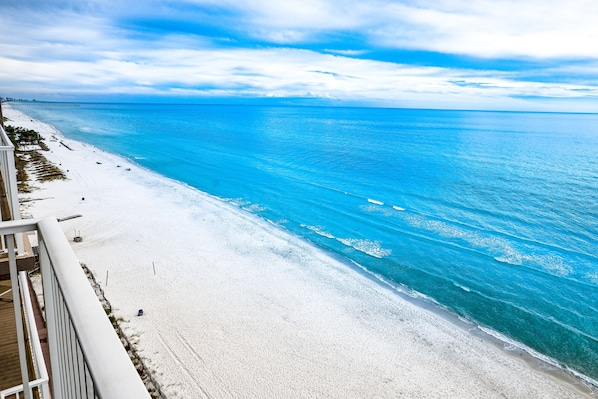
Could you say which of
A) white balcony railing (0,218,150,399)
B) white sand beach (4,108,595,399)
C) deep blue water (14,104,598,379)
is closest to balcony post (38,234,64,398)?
white balcony railing (0,218,150,399)

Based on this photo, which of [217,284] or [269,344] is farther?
[217,284]

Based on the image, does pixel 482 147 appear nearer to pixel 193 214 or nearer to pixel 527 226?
pixel 527 226

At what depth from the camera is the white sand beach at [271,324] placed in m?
11.0

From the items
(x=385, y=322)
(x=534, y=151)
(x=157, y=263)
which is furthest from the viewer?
(x=534, y=151)

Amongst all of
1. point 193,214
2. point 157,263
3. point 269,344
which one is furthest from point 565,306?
point 193,214

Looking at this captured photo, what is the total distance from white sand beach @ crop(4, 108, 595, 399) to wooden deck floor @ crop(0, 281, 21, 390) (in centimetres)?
549

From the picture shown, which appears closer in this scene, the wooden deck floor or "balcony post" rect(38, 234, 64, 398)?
"balcony post" rect(38, 234, 64, 398)

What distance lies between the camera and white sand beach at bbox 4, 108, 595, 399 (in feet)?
36.1

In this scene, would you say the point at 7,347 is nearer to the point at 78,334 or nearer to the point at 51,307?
the point at 51,307

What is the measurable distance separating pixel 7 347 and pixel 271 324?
8.81 m

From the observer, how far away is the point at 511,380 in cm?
1161

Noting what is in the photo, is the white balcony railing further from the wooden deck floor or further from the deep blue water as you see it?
the deep blue water

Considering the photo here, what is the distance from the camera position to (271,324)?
44.1 feet

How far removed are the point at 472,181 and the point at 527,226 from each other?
13040 mm
